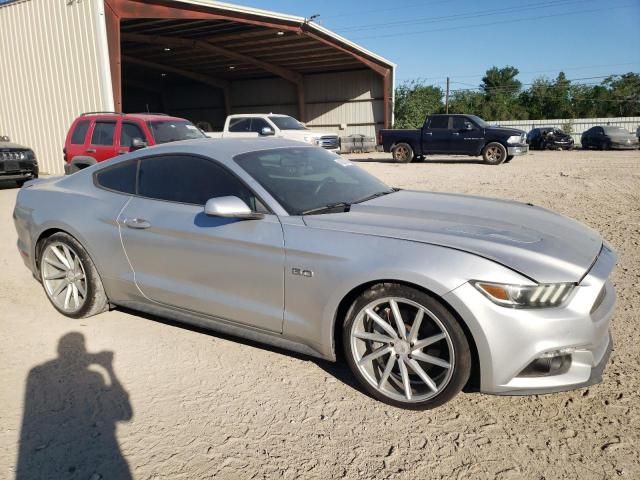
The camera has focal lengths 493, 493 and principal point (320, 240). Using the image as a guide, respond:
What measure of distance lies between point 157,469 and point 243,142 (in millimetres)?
2338

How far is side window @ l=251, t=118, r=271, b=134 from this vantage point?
55.3 feet

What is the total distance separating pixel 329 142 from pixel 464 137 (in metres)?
5.35

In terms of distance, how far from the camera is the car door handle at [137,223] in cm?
349

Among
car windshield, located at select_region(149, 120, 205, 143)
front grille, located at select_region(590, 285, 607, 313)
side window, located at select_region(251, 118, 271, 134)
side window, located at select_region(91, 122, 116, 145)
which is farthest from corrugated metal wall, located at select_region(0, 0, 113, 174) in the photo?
front grille, located at select_region(590, 285, 607, 313)

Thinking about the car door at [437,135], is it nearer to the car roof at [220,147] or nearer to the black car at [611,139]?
the black car at [611,139]

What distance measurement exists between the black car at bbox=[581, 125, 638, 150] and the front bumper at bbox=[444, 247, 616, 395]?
93.9 feet

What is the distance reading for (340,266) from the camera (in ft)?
8.98

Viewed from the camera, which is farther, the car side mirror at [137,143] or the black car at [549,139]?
the black car at [549,139]

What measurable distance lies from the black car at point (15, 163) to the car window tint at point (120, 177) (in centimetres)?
1017

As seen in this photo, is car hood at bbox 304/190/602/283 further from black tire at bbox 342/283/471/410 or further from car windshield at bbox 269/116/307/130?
car windshield at bbox 269/116/307/130

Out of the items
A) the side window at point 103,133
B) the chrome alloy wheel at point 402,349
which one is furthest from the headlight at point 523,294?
the side window at point 103,133

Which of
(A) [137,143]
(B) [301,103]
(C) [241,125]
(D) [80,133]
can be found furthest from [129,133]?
(B) [301,103]

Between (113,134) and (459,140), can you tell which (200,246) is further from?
(459,140)

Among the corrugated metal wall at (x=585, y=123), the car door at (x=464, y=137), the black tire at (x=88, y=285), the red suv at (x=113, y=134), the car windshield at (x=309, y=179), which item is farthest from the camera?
the corrugated metal wall at (x=585, y=123)
